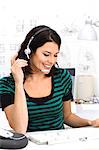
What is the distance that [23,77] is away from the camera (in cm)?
150

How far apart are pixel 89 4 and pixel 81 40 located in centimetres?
35

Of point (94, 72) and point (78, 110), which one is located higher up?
point (94, 72)

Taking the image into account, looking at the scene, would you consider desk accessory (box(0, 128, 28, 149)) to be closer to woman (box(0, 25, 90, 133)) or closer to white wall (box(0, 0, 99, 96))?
woman (box(0, 25, 90, 133))

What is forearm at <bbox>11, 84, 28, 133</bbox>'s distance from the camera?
1.42m

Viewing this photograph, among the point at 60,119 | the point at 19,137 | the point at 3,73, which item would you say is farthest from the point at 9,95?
the point at 3,73

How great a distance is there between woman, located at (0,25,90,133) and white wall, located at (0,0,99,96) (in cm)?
116

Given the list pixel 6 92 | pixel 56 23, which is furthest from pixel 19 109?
pixel 56 23

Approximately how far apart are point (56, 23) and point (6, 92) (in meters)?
1.49

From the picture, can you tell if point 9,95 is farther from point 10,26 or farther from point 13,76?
point 10,26

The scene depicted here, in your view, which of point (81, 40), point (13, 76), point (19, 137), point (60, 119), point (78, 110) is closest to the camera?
point (19, 137)

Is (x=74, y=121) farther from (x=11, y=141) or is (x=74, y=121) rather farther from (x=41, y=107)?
(x=11, y=141)

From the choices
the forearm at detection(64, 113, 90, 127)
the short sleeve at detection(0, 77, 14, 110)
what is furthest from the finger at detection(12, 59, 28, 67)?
the forearm at detection(64, 113, 90, 127)

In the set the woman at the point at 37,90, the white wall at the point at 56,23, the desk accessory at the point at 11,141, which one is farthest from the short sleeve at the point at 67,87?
the white wall at the point at 56,23

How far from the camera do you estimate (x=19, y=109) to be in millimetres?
1428
